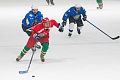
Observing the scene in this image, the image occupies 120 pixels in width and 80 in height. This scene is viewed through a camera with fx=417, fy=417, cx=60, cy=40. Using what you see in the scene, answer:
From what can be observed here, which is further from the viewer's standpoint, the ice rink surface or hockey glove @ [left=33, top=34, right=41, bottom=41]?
hockey glove @ [left=33, top=34, right=41, bottom=41]

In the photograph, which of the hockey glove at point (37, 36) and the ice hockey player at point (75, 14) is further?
the ice hockey player at point (75, 14)

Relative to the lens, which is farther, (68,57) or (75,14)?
(75,14)

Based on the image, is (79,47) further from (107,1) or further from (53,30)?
(107,1)

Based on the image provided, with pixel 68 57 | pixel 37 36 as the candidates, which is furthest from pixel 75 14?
pixel 37 36

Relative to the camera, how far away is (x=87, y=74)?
444 cm

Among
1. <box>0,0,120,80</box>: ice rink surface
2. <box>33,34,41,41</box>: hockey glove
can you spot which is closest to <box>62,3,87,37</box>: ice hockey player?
<box>0,0,120,80</box>: ice rink surface

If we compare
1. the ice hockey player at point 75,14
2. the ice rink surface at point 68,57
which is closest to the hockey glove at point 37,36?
the ice rink surface at point 68,57

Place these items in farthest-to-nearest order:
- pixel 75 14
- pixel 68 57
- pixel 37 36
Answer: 1. pixel 75 14
2. pixel 68 57
3. pixel 37 36

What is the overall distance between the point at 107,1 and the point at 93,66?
1182cm

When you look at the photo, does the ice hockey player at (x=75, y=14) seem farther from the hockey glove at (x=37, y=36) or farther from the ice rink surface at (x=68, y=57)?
the hockey glove at (x=37, y=36)

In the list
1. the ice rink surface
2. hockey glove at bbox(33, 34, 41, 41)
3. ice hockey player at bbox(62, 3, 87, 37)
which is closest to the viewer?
the ice rink surface

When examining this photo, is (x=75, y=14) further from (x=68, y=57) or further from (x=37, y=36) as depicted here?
(x=37, y=36)

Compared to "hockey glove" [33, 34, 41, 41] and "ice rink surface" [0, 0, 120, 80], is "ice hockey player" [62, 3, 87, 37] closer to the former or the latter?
"ice rink surface" [0, 0, 120, 80]

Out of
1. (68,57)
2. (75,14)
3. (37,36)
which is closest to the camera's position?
(37,36)
